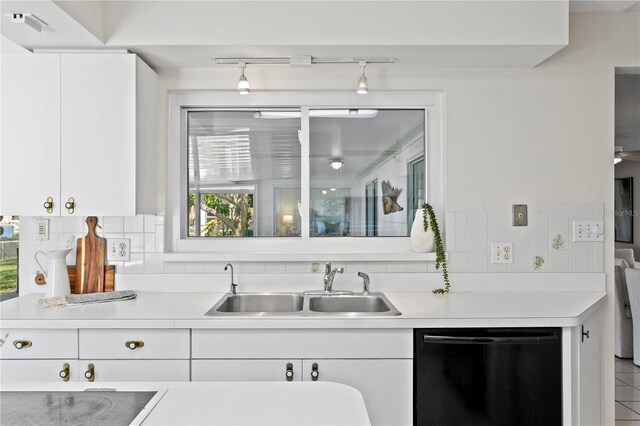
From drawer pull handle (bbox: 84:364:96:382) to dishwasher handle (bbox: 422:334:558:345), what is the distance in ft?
4.53

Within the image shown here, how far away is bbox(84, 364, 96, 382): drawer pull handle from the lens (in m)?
1.99

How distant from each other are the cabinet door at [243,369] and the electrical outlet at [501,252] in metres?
1.25

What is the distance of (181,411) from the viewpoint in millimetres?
1020

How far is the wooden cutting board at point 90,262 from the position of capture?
2.54m

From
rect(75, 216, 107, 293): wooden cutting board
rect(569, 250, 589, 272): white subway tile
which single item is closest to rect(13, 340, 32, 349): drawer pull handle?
rect(75, 216, 107, 293): wooden cutting board

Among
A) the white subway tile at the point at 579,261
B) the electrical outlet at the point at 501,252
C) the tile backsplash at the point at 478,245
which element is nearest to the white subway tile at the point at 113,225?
the tile backsplash at the point at 478,245

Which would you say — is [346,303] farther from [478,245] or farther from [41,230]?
[41,230]

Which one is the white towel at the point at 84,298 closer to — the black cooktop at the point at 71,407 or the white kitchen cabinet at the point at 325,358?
the white kitchen cabinet at the point at 325,358

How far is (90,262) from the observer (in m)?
2.55

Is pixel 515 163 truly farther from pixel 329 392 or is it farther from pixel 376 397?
pixel 329 392

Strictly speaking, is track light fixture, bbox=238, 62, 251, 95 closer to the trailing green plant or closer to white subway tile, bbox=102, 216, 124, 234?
white subway tile, bbox=102, 216, 124, 234

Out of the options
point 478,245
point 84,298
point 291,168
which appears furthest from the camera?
point 291,168

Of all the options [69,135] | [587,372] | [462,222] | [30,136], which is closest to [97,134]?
[69,135]

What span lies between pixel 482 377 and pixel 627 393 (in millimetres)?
2017
